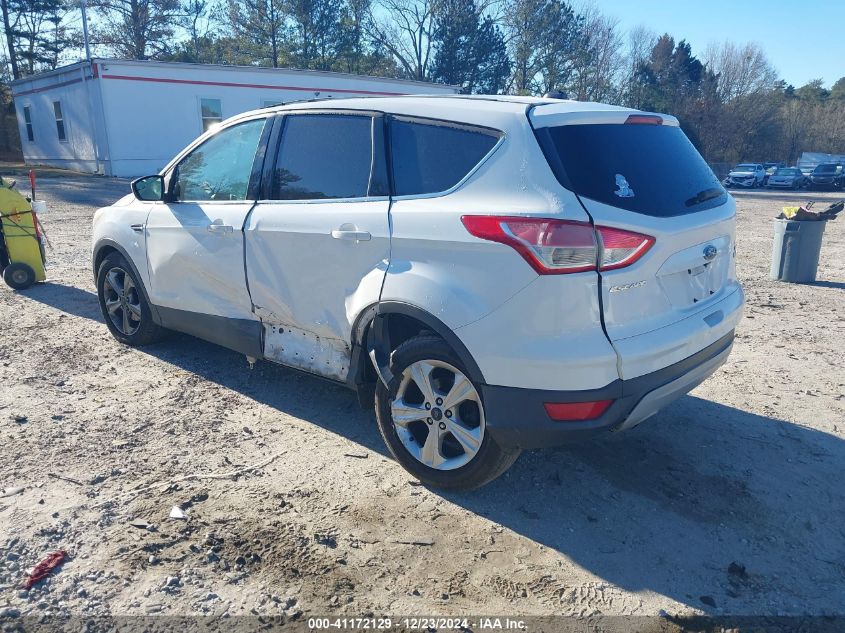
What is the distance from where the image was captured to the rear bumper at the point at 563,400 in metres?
2.98

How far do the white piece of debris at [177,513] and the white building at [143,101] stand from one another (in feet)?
80.8

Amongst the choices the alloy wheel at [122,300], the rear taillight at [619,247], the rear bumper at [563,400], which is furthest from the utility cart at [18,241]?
the rear taillight at [619,247]

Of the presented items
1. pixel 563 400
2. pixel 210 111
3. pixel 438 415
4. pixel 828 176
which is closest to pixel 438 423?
pixel 438 415

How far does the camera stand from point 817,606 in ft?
8.90

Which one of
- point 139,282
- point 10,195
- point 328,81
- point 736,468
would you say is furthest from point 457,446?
point 328,81

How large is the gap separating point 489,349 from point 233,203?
2.35 metres

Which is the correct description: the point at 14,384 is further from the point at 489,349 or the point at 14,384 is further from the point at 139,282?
the point at 489,349

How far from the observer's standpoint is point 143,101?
24938 mm

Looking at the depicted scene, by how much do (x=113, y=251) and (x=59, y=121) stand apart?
87.4 feet

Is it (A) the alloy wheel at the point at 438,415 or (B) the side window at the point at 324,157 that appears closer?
(A) the alloy wheel at the point at 438,415

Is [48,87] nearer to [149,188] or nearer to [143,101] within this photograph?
[143,101]

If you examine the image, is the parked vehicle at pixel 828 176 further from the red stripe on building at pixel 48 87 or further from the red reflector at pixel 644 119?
the red reflector at pixel 644 119

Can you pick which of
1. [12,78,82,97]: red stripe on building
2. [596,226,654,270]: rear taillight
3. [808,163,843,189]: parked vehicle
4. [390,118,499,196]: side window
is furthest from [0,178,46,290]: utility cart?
[808,163,843,189]: parked vehicle

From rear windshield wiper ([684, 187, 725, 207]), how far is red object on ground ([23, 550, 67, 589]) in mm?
3441
